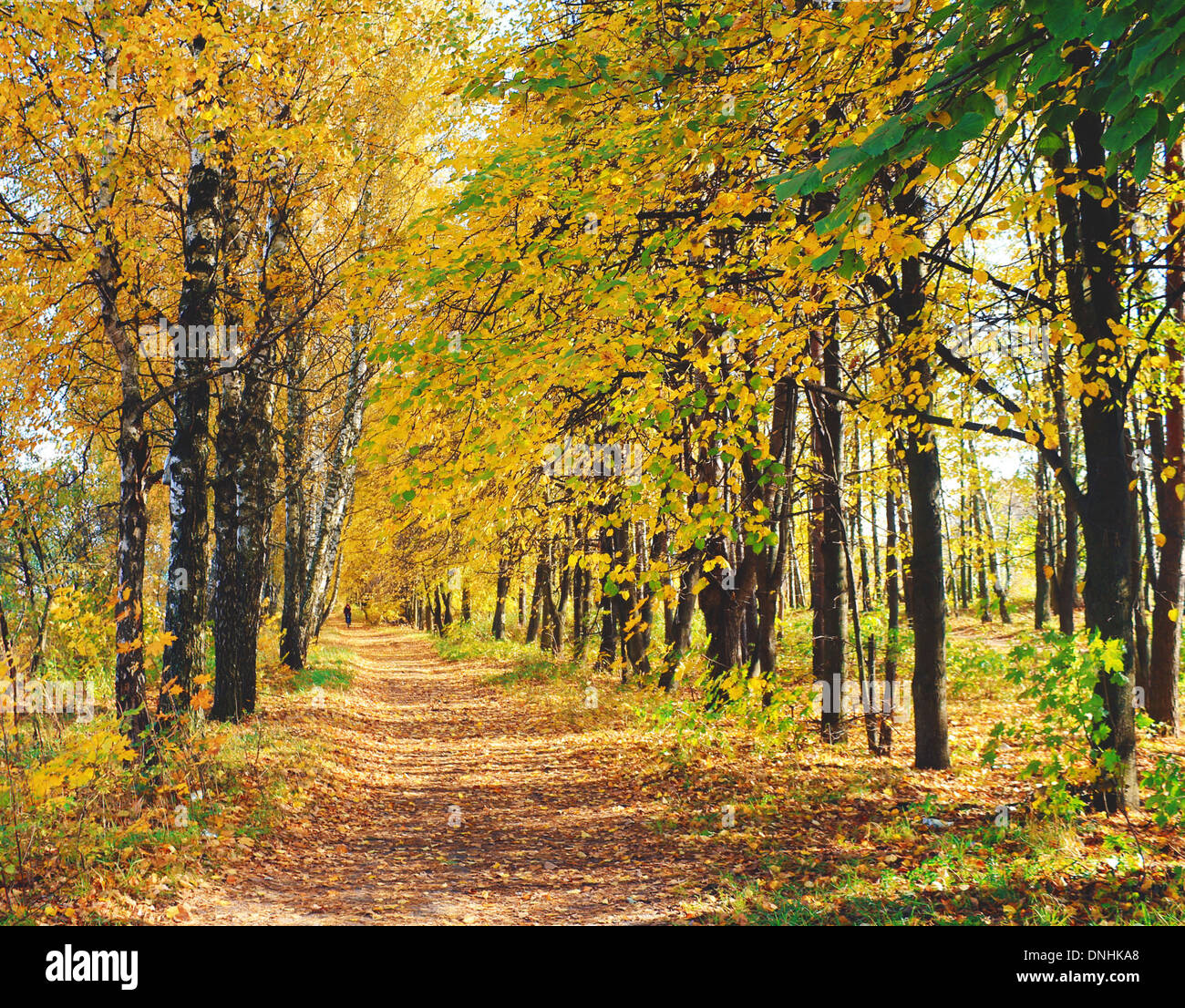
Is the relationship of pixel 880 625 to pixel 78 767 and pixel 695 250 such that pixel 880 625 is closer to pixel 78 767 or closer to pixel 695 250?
pixel 695 250

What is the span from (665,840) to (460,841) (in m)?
1.99

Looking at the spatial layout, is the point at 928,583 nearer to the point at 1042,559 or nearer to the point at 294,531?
the point at 294,531

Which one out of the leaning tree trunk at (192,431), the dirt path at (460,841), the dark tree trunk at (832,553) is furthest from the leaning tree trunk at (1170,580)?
the leaning tree trunk at (192,431)

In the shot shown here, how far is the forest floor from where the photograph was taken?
5.03m

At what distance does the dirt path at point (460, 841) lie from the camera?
17.5ft

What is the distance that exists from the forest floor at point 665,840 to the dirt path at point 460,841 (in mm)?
28

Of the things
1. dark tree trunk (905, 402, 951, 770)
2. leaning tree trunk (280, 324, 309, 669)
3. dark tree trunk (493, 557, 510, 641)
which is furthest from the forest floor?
dark tree trunk (493, 557, 510, 641)

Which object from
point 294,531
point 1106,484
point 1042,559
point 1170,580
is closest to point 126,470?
point 294,531

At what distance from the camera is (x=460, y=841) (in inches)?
283

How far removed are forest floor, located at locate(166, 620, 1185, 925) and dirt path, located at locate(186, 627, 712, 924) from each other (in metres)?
0.03

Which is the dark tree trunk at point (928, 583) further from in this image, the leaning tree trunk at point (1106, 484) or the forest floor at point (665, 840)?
the leaning tree trunk at point (1106, 484)

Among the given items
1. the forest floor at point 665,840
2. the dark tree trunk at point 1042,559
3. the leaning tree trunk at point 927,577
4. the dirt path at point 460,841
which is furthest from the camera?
the dark tree trunk at point 1042,559

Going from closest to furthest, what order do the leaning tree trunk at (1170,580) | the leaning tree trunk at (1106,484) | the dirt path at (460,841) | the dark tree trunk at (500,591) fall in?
the dirt path at (460,841), the leaning tree trunk at (1106,484), the leaning tree trunk at (1170,580), the dark tree trunk at (500,591)
